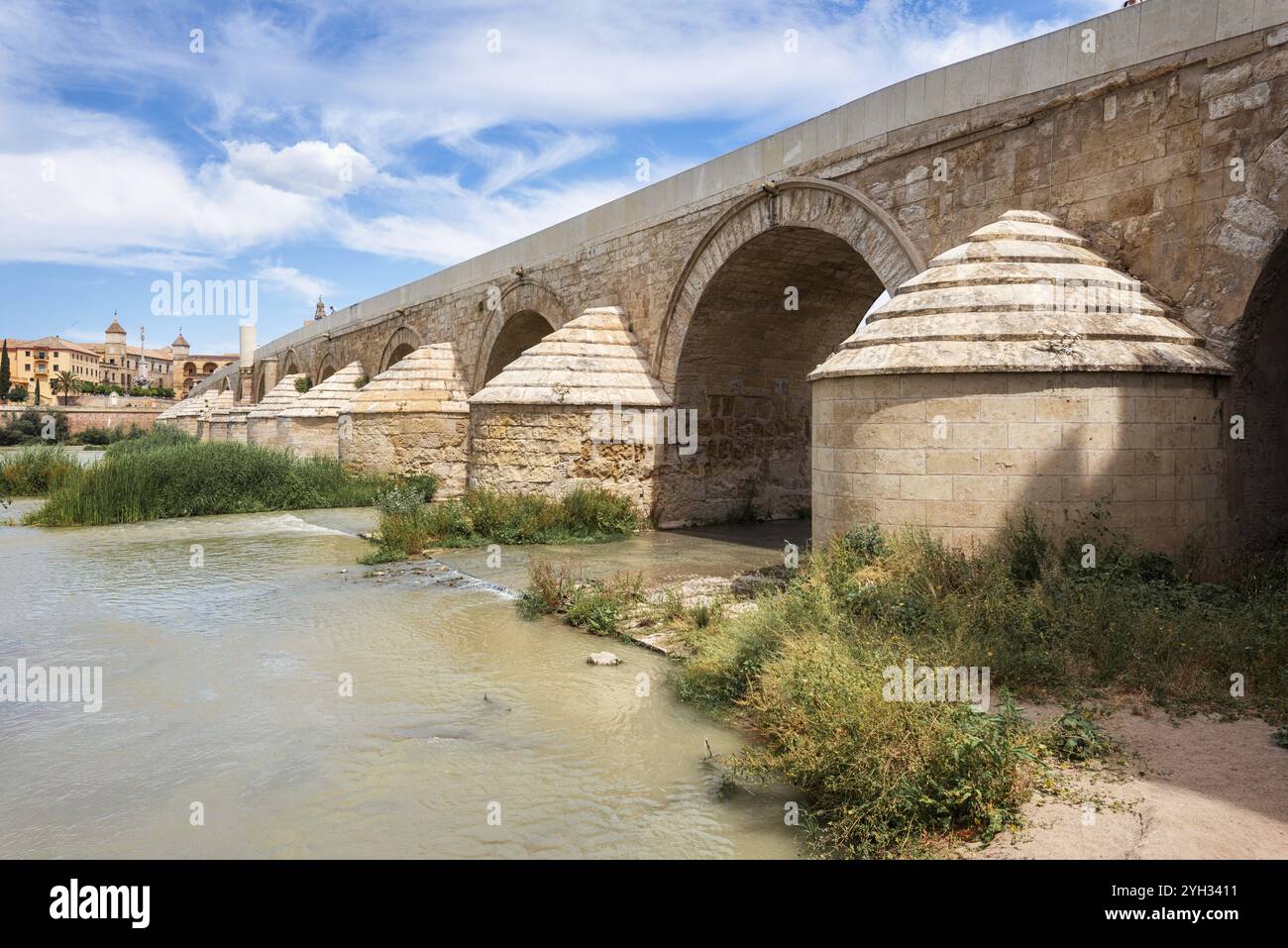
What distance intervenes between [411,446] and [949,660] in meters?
12.7

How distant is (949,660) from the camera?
3.93 metres

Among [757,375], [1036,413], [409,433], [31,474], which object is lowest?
[31,474]

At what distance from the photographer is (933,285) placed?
21.0 ft

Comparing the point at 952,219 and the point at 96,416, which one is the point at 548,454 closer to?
the point at 952,219

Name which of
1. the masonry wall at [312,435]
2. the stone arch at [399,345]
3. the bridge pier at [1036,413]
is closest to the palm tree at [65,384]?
the stone arch at [399,345]

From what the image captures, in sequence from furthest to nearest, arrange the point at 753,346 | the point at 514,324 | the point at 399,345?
the point at 399,345 → the point at 514,324 → the point at 753,346

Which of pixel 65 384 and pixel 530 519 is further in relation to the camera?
pixel 65 384

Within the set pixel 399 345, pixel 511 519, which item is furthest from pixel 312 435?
pixel 511 519

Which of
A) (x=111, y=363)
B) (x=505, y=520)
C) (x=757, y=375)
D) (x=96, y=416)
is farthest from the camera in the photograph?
(x=111, y=363)

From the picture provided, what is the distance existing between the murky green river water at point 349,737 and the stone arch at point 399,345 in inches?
574

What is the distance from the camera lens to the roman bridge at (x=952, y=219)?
5.77 meters

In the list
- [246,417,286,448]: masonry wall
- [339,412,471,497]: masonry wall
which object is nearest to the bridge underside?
[339,412,471,497]: masonry wall

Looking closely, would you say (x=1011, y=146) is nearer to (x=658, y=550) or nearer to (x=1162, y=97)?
(x=1162, y=97)
